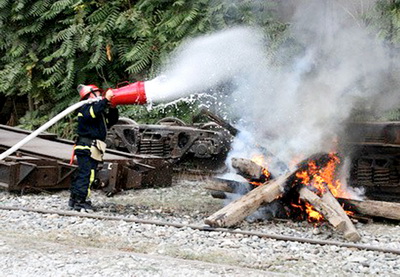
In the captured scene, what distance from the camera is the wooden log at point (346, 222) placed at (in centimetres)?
629

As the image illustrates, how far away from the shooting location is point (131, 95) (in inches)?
280

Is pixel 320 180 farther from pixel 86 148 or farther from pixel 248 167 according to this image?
pixel 86 148

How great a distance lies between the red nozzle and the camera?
7.02 m

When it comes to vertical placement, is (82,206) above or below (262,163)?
below

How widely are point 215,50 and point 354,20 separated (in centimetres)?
265

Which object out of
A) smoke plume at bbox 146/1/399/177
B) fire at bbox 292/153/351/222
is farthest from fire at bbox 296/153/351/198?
smoke plume at bbox 146/1/399/177

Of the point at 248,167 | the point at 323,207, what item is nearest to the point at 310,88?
the point at 248,167

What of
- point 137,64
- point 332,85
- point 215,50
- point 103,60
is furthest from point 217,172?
point 103,60

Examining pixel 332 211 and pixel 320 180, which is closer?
pixel 332 211

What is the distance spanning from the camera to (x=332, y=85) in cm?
809

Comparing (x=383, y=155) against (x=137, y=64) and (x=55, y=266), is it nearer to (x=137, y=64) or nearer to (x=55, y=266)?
(x=55, y=266)

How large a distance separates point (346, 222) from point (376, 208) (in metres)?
1.02

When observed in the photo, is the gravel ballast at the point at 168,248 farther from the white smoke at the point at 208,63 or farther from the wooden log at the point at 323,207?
the white smoke at the point at 208,63

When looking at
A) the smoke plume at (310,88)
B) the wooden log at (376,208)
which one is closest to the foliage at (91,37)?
the smoke plume at (310,88)
